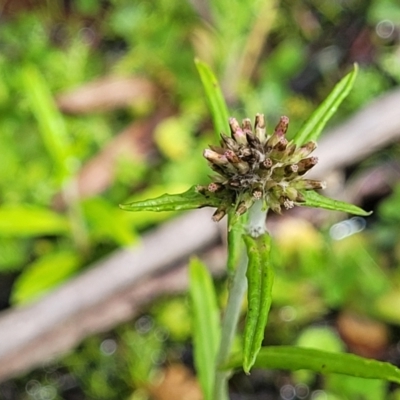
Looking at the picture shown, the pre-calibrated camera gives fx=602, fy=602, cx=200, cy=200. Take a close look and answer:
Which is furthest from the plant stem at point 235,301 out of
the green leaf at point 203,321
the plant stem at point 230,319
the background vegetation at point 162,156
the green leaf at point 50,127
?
the green leaf at point 50,127

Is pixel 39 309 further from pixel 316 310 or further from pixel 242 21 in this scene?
pixel 242 21

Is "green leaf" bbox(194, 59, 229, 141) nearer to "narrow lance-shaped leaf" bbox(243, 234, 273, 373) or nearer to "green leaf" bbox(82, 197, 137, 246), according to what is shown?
"narrow lance-shaped leaf" bbox(243, 234, 273, 373)

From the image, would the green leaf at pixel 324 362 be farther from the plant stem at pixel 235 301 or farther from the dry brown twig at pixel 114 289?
the dry brown twig at pixel 114 289

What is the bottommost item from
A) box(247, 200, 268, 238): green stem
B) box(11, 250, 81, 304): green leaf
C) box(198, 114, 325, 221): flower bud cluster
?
box(11, 250, 81, 304): green leaf

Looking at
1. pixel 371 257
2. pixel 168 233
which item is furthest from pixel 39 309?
pixel 371 257

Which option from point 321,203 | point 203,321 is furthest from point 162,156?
point 321,203

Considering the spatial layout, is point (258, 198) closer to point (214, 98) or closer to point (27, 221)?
point (214, 98)

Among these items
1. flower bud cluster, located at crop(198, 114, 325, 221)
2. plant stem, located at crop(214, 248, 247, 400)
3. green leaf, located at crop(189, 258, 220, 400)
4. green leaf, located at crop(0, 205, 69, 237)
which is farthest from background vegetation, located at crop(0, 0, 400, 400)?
flower bud cluster, located at crop(198, 114, 325, 221)
